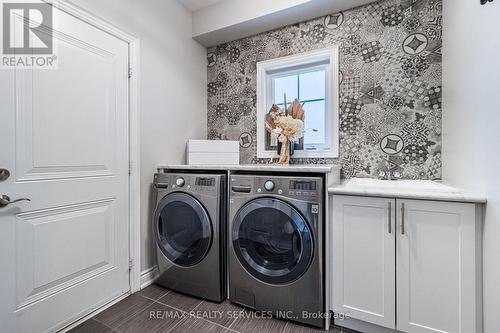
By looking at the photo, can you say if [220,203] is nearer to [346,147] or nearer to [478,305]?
[346,147]

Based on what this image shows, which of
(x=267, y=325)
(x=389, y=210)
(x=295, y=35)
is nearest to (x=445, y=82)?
(x=389, y=210)

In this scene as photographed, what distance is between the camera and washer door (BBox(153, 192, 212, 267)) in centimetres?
169

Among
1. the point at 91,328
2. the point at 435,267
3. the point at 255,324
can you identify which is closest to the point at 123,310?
the point at 91,328

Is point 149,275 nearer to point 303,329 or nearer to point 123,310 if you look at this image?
point 123,310

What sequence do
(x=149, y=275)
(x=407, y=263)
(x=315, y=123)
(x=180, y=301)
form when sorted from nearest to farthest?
(x=407, y=263), (x=180, y=301), (x=149, y=275), (x=315, y=123)

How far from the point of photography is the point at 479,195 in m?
1.10

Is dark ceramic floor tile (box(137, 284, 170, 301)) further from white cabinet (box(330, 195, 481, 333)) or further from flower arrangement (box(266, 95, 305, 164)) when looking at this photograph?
flower arrangement (box(266, 95, 305, 164))

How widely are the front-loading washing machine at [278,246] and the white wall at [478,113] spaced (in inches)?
29.2

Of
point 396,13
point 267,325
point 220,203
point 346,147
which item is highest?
point 396,13

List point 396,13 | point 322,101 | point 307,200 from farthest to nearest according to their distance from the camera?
point 322,101 → point 396,13 → point 307,200

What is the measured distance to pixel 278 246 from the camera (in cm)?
151

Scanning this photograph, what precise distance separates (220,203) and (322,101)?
1.36 m

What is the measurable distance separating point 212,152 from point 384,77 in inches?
63.8

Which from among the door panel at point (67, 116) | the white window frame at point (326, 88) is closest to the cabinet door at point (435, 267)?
the white window frame at point (326, 88)
